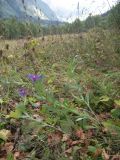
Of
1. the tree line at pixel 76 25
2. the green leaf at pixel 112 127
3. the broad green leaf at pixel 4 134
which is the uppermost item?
the tree line at pixel 76 25

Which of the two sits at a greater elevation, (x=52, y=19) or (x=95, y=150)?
(x=52, y=19)

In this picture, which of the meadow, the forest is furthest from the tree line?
the meadow

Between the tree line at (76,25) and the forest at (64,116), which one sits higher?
the tree line at (76,25)

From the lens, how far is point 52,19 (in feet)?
22.6

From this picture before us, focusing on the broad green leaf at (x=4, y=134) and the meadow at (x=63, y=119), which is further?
the broad green leaf at (x=4, y=134)

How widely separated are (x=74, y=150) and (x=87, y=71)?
2.14 m

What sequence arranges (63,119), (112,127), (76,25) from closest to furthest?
(112,127) → (63,119) → (76,25)

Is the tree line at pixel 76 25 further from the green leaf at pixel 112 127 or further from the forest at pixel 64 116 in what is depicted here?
the green leaf at pixel 112 127

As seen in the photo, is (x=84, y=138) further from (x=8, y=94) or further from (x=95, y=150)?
(x=8, y=94)

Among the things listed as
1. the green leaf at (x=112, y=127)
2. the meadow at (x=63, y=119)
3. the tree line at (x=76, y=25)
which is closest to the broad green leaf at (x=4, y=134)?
the meadow at (x=63, y=119)

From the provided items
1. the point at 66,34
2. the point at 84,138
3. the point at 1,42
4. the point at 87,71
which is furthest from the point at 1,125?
the point at 66,34

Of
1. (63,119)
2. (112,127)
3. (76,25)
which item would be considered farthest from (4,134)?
(76,25)

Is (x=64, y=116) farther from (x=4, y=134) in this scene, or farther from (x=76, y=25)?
(x=76, y=25)

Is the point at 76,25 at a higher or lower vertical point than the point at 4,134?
higher
